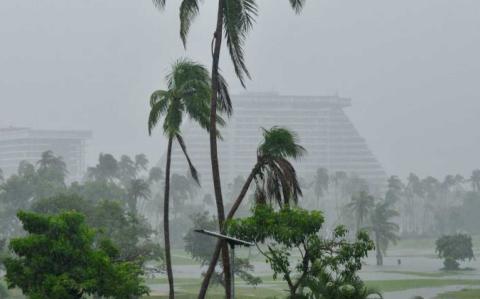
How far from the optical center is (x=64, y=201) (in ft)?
294

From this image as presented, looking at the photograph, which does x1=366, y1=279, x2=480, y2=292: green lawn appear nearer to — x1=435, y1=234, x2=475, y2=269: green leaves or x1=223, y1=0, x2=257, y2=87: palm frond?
x1=435, y1=234, x2=475, y2=269: green leaves

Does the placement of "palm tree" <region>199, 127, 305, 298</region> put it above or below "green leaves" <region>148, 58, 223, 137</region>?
below

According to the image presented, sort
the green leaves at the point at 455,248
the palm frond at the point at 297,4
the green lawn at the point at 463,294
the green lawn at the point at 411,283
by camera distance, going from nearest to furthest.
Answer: the palm frond at the point at 297,4, the green lawn at the point at 463,294, the green lawn at the point at 411,283, the green leaves at the point at 455,248

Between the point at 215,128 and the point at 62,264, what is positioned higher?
the point at 215,128

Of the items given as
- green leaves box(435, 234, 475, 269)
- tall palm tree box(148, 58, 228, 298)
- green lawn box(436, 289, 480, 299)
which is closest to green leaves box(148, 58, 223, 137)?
tall palm tree box(148, 58, 228, 298)

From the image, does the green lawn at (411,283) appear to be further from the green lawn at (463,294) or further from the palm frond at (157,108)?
the palm frond at (157,108)

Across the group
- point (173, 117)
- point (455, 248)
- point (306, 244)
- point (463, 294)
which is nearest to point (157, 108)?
point (173, 117)

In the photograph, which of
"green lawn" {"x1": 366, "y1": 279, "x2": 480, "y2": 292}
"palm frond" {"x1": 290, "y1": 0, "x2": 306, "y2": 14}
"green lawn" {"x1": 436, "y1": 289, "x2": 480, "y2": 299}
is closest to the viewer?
"palm frond" {"x1": 290, "y1": 0, "x2": 306, "y2": 14}

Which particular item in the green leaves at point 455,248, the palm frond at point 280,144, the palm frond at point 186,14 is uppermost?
the palm frond at point 186,14

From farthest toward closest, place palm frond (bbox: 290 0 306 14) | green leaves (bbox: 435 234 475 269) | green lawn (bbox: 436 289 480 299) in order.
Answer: green leaves (bbox: 435 234 475 269) → green lawn (bbox: 436 289 480 299) → palm frond (bbox: 290 0 306 14)

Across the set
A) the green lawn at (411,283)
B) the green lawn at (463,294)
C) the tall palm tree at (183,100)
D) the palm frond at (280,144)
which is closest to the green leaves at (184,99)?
the tall palm tree at (183,100)

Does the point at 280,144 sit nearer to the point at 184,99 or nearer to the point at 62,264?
the point at 184,99

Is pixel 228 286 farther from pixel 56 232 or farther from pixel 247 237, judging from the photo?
pixel 56 232

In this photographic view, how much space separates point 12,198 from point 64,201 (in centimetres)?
5077
